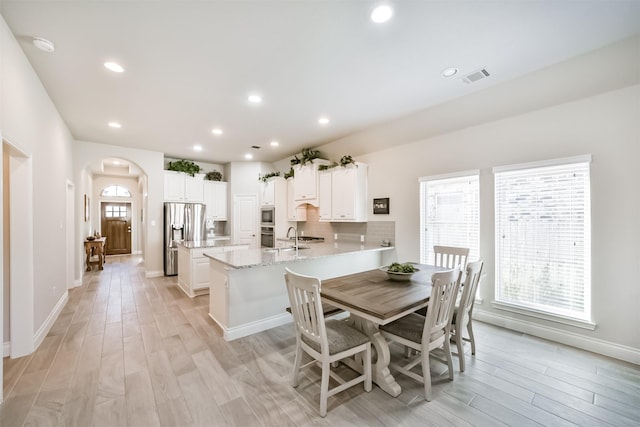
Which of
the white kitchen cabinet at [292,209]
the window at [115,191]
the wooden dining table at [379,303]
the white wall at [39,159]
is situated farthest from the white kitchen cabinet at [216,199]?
the wooden dining table at [379,303]

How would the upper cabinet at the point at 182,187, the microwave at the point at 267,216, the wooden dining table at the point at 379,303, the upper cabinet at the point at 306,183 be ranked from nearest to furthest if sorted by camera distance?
the wooden dining table at the point at 379,303
the upper cabinet at the point at 306,183
the upper cabinet at the point at 182,187
the microwave at the point at 267,216

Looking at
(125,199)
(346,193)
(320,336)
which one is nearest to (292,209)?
(346,193)

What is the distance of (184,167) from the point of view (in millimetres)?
6473

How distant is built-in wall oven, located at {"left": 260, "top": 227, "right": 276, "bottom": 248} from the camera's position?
6629 millimetres

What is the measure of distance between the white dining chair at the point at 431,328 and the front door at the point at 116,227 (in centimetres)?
1068

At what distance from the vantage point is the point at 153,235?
599 cm

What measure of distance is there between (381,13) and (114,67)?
2.58m

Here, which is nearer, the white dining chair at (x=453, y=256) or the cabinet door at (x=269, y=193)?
the white dining chair at (x=453, y=256)

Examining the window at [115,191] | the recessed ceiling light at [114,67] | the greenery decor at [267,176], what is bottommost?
the window at [115,191]

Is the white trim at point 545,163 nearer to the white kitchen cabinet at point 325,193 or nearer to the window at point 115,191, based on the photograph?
the white kitchen cabinet at point 325,193

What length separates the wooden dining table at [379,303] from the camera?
6.36 feet

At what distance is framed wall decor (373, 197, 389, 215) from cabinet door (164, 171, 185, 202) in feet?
15.5

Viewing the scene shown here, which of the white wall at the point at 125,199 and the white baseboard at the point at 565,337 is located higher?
the white wall at the point at 125,199

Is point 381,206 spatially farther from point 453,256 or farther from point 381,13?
point 381,13
